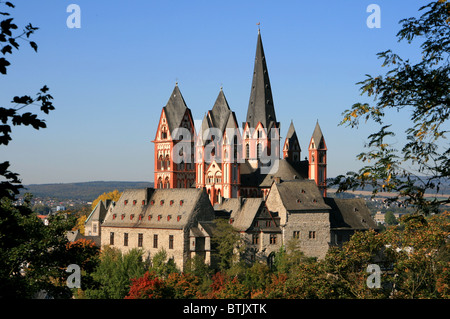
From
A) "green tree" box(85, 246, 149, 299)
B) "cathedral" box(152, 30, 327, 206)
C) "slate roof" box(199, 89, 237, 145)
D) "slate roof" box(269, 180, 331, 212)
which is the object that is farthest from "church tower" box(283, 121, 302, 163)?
"green tree" box(85, 246, 149, 299)

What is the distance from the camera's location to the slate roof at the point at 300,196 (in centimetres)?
8944

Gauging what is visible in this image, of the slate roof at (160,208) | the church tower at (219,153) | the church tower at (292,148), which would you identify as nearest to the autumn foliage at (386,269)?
the slate roof at (160,208)

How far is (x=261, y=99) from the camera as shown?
400 feet

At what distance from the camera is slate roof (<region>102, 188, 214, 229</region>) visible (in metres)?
86.3

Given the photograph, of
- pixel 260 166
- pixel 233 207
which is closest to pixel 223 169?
pixel 260 166

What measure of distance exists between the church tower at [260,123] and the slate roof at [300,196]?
77.5 ft

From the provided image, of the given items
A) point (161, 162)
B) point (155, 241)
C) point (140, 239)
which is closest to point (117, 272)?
point (155, 241)

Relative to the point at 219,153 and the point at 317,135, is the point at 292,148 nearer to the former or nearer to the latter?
the point at 317,135

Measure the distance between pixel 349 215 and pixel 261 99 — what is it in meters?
33.3

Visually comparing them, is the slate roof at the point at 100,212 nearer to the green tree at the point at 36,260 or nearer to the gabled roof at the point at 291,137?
the gabled roof at the point at 291,137

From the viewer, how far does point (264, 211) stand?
3457 inches

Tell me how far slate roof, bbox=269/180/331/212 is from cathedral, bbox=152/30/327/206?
16880 millimetres

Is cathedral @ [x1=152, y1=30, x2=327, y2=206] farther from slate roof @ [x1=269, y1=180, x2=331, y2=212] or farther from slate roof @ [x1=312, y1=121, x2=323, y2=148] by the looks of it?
slate roof @ [x1=269, y1=180, x2=331, y2=212]

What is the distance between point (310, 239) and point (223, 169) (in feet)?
75.5
